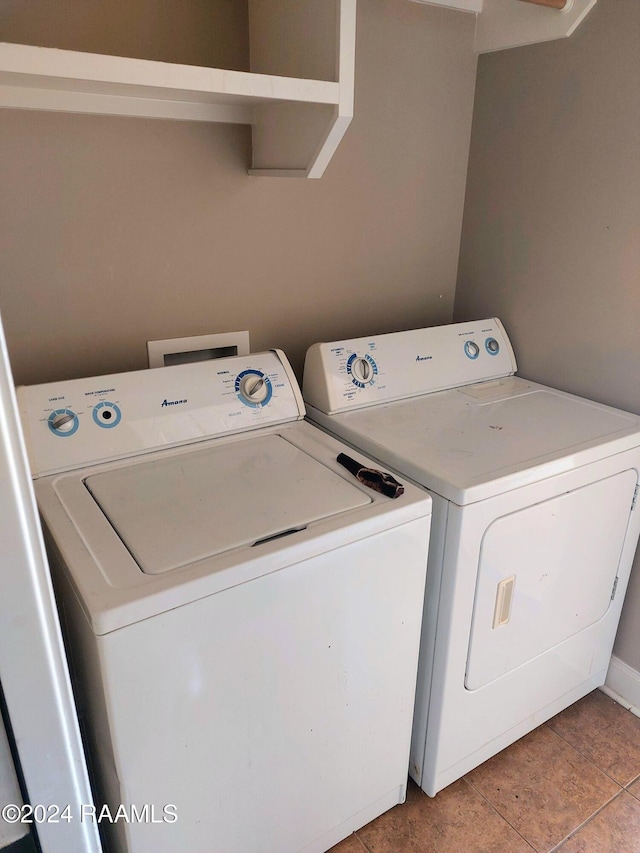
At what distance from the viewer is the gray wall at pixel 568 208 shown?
155 cm

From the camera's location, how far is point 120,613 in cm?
90

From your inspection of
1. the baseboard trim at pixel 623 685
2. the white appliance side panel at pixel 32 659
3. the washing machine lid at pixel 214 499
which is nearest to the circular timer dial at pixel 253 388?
the washing machine lid at pixel 214 499

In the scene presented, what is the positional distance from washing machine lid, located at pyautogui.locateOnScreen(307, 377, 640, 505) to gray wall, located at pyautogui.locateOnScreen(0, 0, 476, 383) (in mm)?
392

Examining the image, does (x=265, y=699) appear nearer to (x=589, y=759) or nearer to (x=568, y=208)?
(x=589, y=759)

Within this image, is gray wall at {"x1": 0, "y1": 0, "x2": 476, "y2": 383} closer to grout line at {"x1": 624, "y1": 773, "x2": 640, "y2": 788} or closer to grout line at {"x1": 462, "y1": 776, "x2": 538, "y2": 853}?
grout line at {"x1": 462, "y1": 776, "x2": 538, "y2": 853}

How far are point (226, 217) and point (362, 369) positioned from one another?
0.53 meters

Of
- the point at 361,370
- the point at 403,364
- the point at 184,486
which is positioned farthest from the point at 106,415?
the point at 403,364

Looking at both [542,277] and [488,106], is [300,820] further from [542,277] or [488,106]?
[488,106]

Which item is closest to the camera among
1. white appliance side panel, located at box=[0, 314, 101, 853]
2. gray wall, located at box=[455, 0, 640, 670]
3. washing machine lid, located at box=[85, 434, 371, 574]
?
white appliance side panel, located at box=[0, 314, 101, 853]

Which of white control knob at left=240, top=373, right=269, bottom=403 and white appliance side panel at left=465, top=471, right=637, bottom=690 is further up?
white control knob at left=240, top=373, right=269, bottom=403

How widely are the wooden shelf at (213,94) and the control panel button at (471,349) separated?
2.43ft

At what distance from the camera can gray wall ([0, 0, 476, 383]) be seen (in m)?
1.35

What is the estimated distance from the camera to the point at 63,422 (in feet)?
4.24

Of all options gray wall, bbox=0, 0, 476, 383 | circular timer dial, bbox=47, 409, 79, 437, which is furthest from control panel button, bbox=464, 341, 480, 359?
circular timer dial, bbox=47, 409, 79, 437
